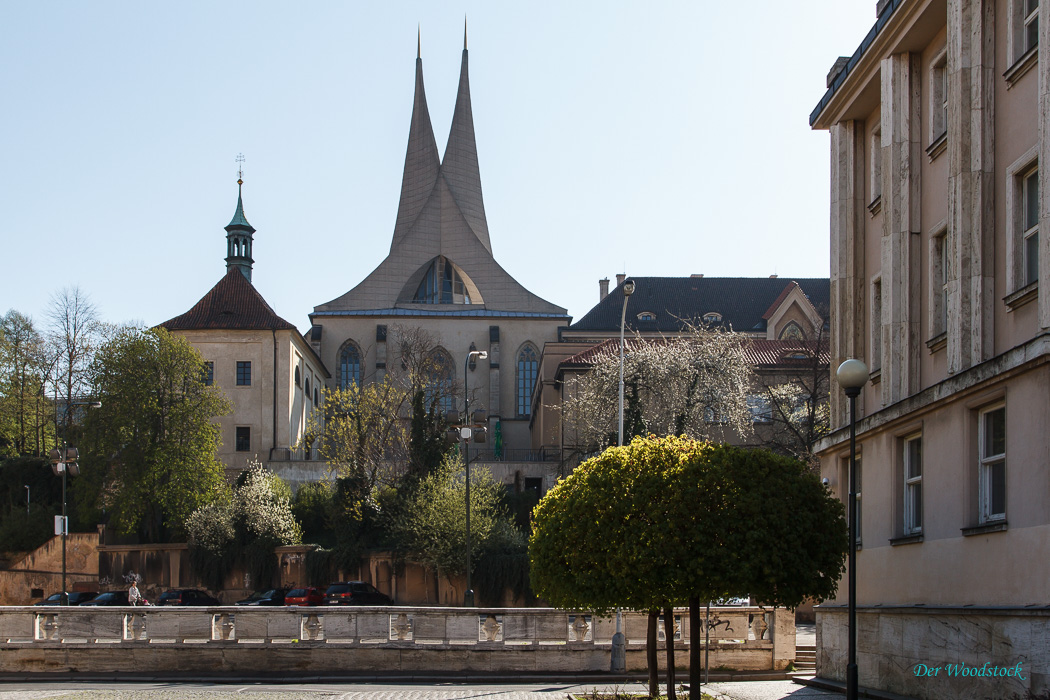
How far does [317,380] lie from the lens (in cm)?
8069

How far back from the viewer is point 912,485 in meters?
19.2

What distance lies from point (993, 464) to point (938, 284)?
392 centimetres

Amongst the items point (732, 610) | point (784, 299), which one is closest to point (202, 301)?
point (784, 299)

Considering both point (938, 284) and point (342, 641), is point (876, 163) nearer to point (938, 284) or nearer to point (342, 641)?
point (938, 284)

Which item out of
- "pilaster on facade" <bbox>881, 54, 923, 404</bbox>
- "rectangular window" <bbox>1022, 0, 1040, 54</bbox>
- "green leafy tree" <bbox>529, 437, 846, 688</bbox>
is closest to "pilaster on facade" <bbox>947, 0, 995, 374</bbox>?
"rectangular window" <bbox>1022, 0, 1040, 54</bbox>

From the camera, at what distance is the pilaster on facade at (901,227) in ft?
64.2

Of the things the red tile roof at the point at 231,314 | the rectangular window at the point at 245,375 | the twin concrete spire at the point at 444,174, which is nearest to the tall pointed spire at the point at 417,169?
the twin concrete spire at the point at 444,174

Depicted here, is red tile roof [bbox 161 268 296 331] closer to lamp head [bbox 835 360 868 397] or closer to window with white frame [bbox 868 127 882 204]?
window with white frame [bbox 868 127 882 204]

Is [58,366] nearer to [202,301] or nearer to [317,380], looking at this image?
[202,301]

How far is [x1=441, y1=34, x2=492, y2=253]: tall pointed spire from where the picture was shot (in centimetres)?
9481

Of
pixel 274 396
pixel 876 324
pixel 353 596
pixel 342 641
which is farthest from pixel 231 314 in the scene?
pixel 876 324

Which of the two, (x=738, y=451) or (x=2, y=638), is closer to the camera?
(x=738, y=451)

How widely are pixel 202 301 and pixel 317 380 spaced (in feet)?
39.5

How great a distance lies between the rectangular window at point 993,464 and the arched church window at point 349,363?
70.9m
